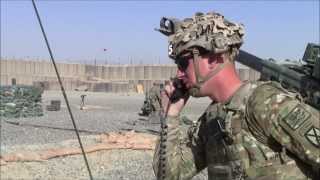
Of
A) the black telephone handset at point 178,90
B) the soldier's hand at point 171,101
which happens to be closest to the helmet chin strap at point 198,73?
the black telephone handset at point 178,90

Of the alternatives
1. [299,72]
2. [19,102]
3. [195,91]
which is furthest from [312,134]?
[19,102]

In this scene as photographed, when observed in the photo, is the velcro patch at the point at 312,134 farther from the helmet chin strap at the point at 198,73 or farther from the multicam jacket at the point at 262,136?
the helmet chin strap at the point at 198,73

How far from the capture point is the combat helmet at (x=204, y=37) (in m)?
3.13

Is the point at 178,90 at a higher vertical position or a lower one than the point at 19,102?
higher

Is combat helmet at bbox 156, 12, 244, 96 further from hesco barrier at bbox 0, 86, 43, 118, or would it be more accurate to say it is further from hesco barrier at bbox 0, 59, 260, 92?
hesco barrier at bbox 0, 59, 260, 92

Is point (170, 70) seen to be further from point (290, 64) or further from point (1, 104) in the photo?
point (290, 64)

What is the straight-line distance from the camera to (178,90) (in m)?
3.61

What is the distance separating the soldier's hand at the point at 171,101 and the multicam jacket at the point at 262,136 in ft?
0.99

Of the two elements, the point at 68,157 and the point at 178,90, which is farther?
the point at 68,157

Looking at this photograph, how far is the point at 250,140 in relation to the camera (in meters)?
3.05

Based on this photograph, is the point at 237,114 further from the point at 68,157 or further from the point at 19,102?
the point at 19,102

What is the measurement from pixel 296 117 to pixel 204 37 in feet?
1.94

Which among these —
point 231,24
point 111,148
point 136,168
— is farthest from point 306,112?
point 111,148

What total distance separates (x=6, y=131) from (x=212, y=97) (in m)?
18.5
